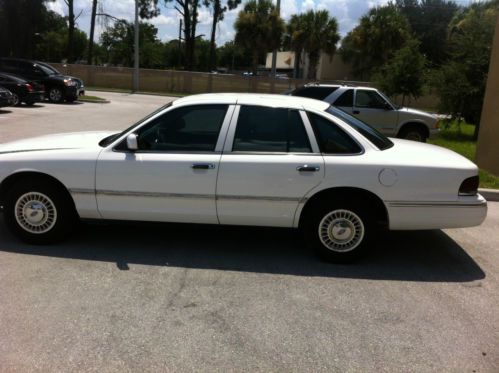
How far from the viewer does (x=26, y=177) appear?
4926 mm

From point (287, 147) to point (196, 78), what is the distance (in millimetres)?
36068

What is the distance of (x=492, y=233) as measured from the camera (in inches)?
243

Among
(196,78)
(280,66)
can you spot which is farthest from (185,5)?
(280,66)

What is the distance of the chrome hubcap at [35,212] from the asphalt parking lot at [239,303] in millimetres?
228

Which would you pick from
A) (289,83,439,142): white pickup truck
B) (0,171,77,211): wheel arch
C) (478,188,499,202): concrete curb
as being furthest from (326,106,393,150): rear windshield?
(289,83,439,142): white pickup truck

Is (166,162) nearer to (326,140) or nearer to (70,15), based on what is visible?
(326,140)

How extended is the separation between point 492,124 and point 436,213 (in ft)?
21.1

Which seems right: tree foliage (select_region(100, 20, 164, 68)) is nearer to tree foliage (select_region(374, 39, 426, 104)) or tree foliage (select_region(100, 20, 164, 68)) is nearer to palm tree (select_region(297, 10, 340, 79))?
palm tree (select_region(297, 10, 340, 79))

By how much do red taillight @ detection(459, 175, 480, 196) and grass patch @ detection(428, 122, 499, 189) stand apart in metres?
3.92

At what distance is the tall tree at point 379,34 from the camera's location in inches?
1581

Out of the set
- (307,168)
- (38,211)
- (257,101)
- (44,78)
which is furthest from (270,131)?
(44,78)

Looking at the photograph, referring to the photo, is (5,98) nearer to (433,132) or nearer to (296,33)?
(433,132)

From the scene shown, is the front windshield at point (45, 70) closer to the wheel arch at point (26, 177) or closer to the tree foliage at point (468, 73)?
the tree foliage at point (468, 73)

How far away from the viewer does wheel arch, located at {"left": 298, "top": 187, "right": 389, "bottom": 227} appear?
4.71 m
